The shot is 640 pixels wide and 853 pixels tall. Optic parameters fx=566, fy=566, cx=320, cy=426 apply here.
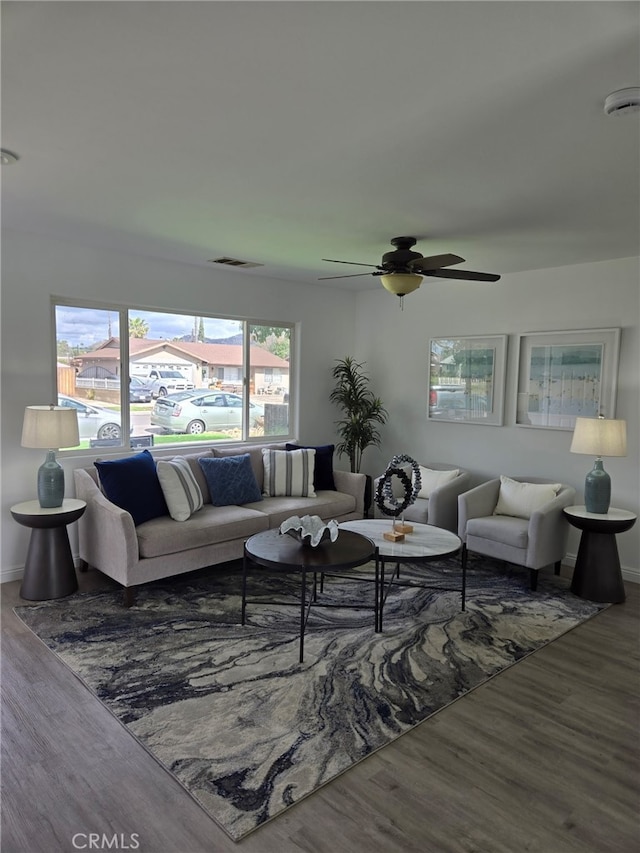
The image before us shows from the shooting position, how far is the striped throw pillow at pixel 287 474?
198 inches

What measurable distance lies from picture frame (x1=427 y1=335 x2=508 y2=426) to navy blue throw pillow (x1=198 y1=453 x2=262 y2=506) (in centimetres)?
213

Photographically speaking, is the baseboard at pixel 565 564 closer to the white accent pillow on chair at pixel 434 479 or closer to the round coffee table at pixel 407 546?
the white accent pillow on chair at pixel 434 479

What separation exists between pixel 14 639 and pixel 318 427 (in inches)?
147

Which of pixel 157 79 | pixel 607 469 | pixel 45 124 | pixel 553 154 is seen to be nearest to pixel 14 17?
pixel 157 79

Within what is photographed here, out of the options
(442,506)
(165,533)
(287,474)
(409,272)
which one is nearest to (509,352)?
(442,506)

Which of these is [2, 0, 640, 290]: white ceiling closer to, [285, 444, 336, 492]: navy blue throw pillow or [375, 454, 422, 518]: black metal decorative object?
[375, 454, 422, 518]: black metal decorative object

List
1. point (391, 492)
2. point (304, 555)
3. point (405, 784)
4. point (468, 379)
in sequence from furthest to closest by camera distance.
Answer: point (468, 379) < point (391, 492) < point (304, 555) < point (405, 784)

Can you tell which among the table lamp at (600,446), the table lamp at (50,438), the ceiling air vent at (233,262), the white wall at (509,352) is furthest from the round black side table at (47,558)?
the table lamp at (600,446)

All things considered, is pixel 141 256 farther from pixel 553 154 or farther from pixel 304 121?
pixel 553 154

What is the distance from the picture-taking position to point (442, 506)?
494cm

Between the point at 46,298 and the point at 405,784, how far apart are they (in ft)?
13.0

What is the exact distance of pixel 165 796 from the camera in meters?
2.09

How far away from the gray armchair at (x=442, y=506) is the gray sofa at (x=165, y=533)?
844 millimetres

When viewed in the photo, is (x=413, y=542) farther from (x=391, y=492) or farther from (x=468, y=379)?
(x=468, y=379)
